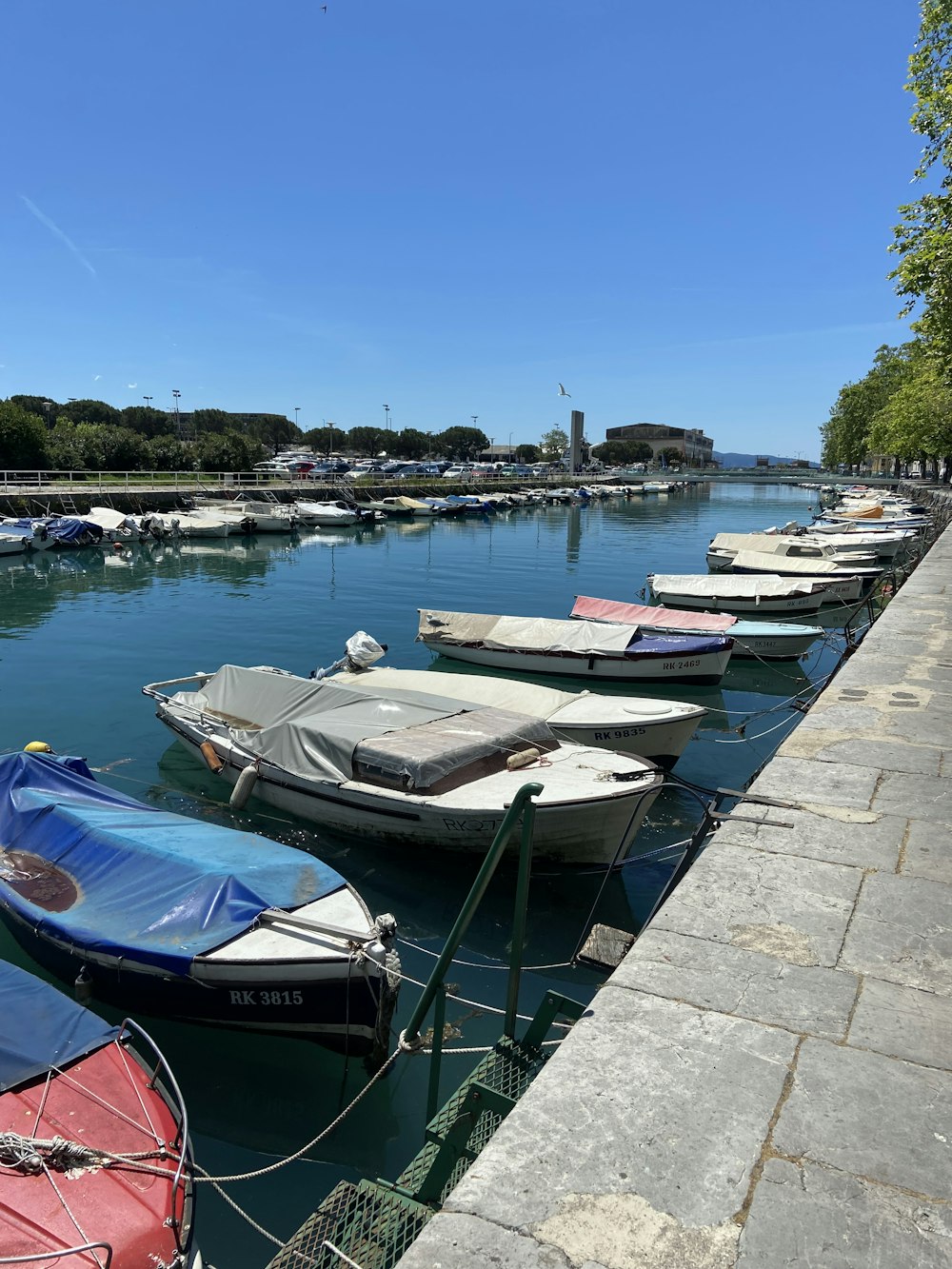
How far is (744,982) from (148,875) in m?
6.16

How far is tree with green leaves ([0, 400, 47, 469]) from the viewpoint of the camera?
6262 cm

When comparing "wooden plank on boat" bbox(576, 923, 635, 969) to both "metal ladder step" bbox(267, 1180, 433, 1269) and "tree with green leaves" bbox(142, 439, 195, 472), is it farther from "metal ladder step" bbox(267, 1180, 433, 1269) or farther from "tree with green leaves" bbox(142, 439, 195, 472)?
"tree with green leaves" bbox(142, 439, 195, 472)

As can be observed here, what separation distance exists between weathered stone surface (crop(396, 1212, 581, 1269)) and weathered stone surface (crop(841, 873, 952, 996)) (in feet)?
8.40

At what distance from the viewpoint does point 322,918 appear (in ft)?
24.5

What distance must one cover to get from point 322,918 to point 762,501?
119 m

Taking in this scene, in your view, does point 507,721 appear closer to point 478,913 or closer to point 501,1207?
point 478,913

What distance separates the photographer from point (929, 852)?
5.86 meters

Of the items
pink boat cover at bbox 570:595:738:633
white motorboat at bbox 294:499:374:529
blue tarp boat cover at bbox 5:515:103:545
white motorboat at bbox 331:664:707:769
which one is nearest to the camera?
white motorboat at bbox 331:664:707:769

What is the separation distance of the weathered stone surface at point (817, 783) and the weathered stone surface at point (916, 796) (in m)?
0.11

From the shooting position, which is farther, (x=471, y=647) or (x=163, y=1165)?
(x=471, y=647)

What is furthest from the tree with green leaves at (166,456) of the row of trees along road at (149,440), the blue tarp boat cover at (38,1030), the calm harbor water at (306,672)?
the blue tarp boat cover at (38,1030)

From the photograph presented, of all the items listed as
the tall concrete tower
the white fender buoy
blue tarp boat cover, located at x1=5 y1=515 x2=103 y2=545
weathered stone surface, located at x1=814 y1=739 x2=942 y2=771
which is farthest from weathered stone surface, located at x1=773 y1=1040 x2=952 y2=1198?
the tall concrete tower

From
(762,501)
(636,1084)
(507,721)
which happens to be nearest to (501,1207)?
(636,1084)

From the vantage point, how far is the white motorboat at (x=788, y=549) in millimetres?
37312
